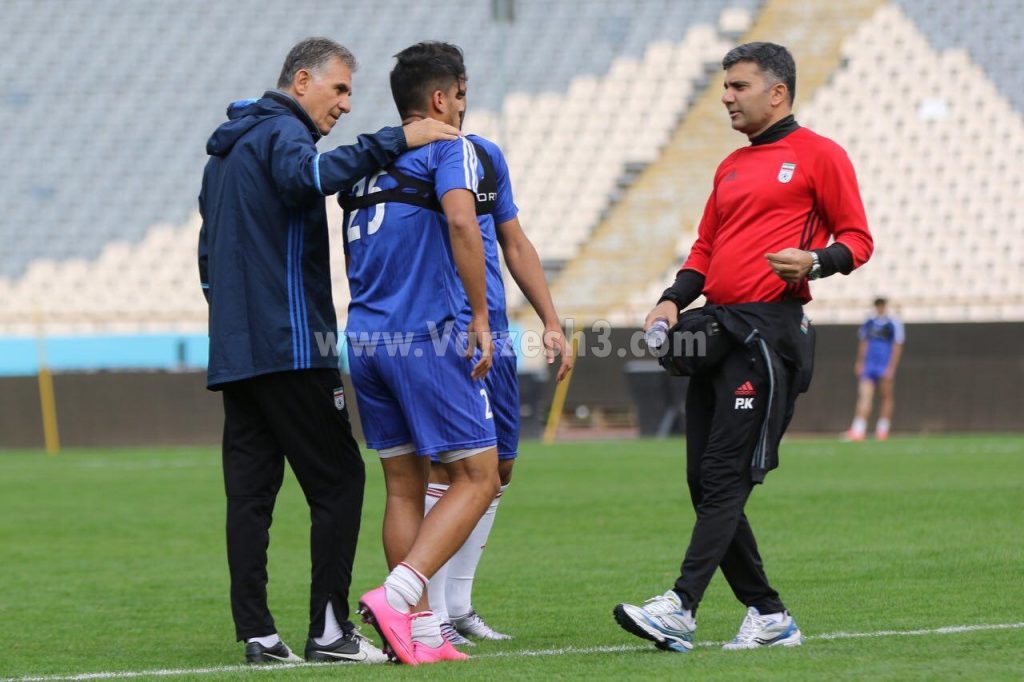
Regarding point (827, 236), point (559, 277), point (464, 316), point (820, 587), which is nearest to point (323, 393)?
point (464, 316)

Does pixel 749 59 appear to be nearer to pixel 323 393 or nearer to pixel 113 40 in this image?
pixel 323 393

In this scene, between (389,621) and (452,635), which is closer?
(389,621)

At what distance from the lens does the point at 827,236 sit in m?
5.19

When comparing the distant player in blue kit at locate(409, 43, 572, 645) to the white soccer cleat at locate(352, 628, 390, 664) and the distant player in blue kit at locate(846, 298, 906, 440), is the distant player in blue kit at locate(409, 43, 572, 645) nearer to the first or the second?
the white soccer cleat at locate(352, 628, 390, 664)

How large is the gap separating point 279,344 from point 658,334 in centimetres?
125

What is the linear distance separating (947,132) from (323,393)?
22511 mm

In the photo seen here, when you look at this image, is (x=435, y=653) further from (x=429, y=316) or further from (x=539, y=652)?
(x=429, y=316)

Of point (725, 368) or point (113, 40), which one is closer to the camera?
point (725, 368)

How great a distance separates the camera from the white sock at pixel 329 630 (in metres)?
5.23

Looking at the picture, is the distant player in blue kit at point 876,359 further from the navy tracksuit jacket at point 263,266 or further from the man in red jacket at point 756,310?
the navy tracksuit jacket at point 263,266

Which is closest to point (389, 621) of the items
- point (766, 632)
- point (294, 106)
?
point (766, 632)

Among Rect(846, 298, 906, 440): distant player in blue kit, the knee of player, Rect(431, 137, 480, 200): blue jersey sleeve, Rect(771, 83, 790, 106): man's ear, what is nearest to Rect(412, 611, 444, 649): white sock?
the knee of player

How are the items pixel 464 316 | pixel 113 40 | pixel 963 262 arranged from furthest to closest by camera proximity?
pixel 113 40 → pixel 963 262 → pixel 464 316

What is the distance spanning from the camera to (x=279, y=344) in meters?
5.18
